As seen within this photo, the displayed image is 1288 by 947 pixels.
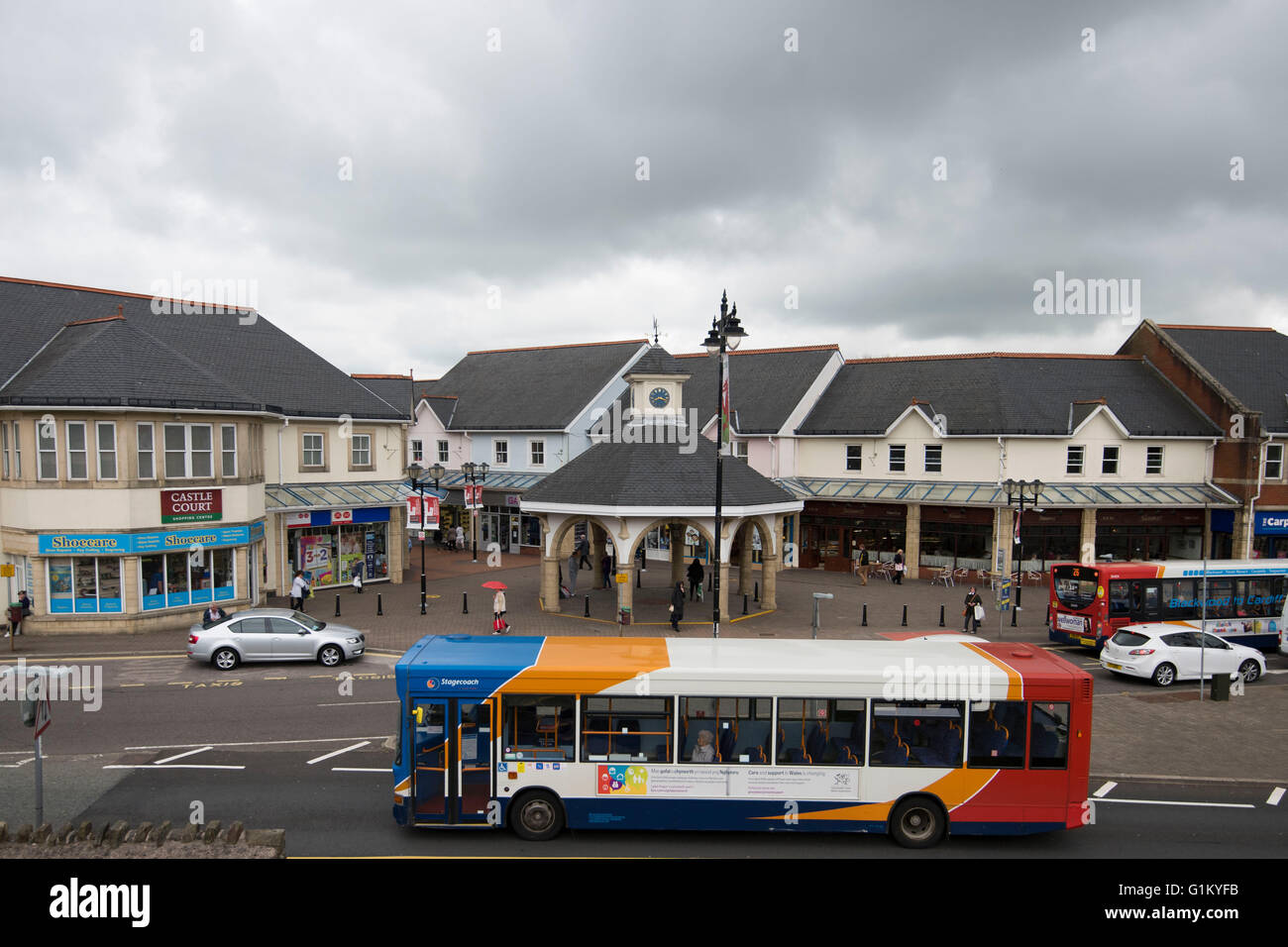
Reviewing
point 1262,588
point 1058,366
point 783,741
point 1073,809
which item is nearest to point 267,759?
point 783,741

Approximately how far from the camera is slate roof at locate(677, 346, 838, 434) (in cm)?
4384

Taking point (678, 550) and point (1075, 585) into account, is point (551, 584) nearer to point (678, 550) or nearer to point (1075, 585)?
point (678, 550)

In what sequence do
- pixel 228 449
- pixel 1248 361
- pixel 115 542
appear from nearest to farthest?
pixel 115 542, pixel 228 449, pixel 1248 361

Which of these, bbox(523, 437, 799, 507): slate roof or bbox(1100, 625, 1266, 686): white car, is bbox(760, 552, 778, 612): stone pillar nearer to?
bbox(523, 437, 799, 507): slate roof

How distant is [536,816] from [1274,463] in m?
39.3

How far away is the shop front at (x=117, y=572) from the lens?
80.4ft

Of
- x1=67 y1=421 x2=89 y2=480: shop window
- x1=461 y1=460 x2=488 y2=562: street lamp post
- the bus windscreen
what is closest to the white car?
the bus windscreen

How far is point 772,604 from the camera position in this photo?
29.8 m

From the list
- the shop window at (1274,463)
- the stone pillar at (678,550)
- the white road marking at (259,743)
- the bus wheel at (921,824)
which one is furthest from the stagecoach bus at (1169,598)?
the white road marking at (259,743)

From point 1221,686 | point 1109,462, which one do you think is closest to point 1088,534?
point 1109,462

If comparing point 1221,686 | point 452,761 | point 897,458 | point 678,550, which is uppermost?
point 897,458

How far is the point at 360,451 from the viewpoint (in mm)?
34875

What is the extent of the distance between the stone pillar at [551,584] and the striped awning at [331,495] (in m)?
5.09
